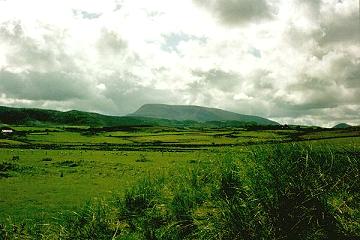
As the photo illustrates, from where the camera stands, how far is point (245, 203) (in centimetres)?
695

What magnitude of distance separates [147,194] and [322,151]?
422cm

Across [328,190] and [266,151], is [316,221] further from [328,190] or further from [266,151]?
[266,151]

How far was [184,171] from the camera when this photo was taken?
1034 centimetres

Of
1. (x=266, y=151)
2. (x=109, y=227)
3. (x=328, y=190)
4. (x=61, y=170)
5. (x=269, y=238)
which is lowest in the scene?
(x=61, y=170)

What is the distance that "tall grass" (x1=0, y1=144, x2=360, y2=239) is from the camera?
6332mm

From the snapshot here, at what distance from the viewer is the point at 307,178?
272 inches

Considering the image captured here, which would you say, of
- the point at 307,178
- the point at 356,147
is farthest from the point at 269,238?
the point at 356,147

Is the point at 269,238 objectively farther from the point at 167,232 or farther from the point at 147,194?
the point at 147,194

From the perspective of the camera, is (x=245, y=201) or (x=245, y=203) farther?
(x=245, y=201)

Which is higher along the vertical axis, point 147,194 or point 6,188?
point 147,194

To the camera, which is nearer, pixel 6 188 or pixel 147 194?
pixel 147 194

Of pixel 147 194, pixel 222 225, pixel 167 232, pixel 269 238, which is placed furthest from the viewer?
pixel 147 194

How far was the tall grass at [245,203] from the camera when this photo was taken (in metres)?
6.33

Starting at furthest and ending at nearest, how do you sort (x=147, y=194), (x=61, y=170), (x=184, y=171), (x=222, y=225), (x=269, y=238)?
(x=61, y=170) < (x=184, y=171) < (x=147, y=194) < (x=222, y=225) < (x=269, y=238)
